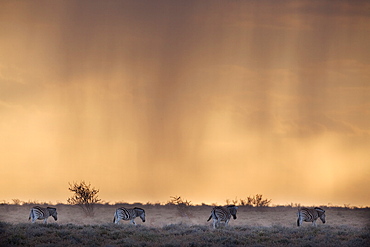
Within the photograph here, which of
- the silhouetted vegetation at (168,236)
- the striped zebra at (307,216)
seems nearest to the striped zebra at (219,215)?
the silhouetted vegetation at (168,236)

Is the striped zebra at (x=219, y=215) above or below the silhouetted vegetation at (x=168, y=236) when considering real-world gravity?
above

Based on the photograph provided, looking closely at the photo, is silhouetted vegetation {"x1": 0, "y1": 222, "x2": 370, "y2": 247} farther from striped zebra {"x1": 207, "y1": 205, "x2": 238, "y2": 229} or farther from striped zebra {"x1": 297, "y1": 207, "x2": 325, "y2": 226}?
striped zebra {"x1": 297, "y1": 207, "x2": 325, "y2": 226}

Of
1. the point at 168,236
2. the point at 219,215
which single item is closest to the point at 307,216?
the point at 219,215

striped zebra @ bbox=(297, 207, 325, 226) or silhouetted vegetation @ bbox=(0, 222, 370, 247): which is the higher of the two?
striped zebra @ bbox=(297, 207, 325, 226)

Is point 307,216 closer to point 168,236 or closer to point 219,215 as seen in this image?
point 219,215

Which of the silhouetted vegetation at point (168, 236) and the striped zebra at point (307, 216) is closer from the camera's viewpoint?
the silhouetted vegetation at point (168, 236)

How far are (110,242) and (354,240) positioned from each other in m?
13.2

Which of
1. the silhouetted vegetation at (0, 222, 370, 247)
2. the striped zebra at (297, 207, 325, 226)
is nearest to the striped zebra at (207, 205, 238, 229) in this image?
the silhouetted vegetation at (0, 222, 370, 247)

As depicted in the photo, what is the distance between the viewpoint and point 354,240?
31391 mm

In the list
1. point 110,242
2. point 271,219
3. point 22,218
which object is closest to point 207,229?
point 110,242

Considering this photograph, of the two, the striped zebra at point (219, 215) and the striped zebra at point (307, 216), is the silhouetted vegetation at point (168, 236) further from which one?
the striped zebra at point (307, 216)

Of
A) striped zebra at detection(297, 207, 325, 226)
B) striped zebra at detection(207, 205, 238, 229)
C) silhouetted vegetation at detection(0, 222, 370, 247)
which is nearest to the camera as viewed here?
silhouetted vegetation at detection(0, 222, 370, 247)

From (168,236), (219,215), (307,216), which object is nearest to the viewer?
(168,236)

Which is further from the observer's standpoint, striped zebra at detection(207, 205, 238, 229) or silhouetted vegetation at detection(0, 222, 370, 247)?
striped zebra at detection(207, 205, 238, 229)
